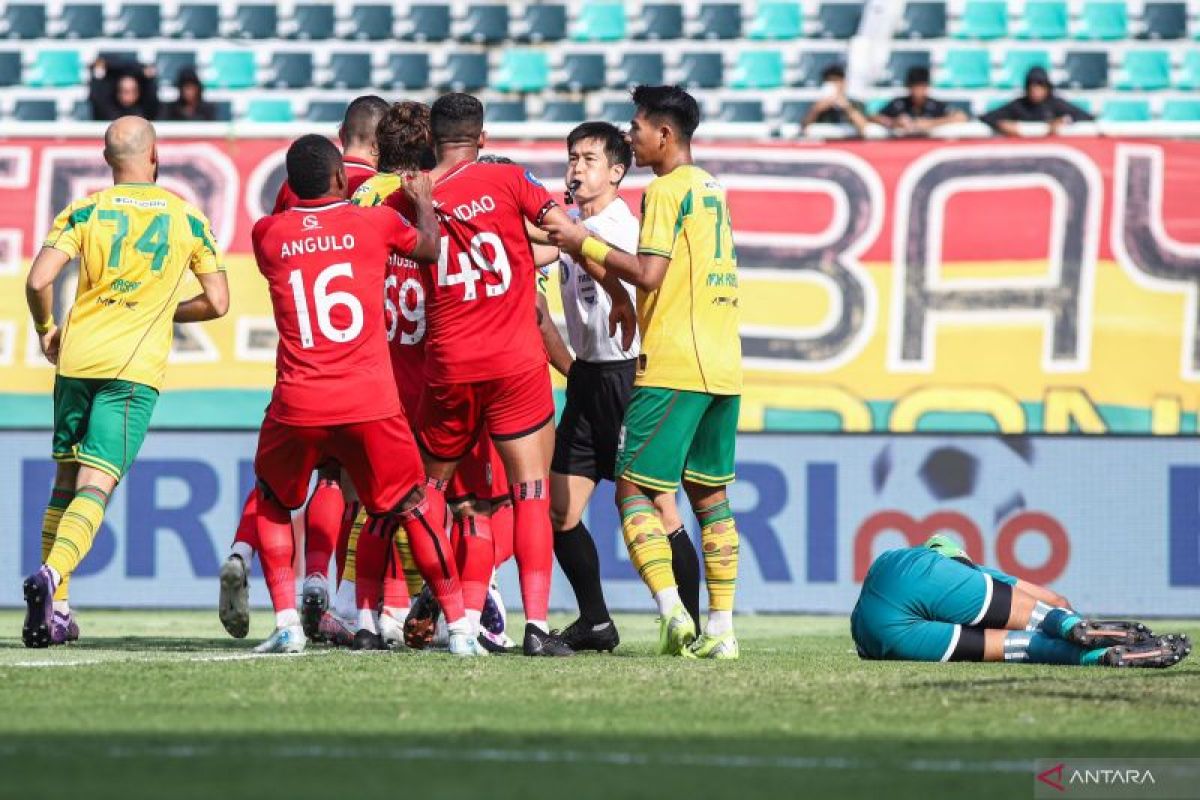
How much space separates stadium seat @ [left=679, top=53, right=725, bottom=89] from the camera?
16641mm

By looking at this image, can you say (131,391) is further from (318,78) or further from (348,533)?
(318,78)

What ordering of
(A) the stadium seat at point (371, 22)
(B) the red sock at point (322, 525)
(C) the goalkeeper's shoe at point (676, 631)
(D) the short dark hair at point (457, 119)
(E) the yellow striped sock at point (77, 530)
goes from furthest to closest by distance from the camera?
1. (A) the stadium seat at point (371, 22)
2. (B) the red sock at point (322, 525)
3. (E) the yellow striped sock at point (77, 530)
4. (D) the short dark hair at point (457, 119)
5. (C) the goalkeeper's shoe at point (676, 631)

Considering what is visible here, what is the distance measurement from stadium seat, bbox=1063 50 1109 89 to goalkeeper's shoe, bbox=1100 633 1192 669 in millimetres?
9765

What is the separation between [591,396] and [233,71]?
932 cm

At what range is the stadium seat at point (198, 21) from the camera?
58.0 feet

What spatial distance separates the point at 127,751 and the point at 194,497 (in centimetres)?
781

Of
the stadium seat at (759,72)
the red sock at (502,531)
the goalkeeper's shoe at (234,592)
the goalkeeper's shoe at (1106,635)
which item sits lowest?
the goalkeeper's shoe at (1106,635)

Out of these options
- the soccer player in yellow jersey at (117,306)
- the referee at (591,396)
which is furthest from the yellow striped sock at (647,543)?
the soccer player in yellow jersey at (117,306)

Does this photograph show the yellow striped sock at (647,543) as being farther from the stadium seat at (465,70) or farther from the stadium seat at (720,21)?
the stadium seat at (720,21)

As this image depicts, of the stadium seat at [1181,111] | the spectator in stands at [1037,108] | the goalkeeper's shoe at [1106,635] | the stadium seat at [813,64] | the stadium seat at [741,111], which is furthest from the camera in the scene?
the stadium seat at [813,64]

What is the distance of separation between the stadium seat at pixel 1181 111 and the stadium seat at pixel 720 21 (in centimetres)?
352

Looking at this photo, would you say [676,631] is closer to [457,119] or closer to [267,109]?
[457,119]

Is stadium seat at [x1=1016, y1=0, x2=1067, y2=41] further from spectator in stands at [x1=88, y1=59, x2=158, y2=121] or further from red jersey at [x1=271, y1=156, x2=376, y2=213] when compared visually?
red jersey at [x1=271, y1=156, x2=376, y2=213]

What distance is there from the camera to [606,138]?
28.4ft
